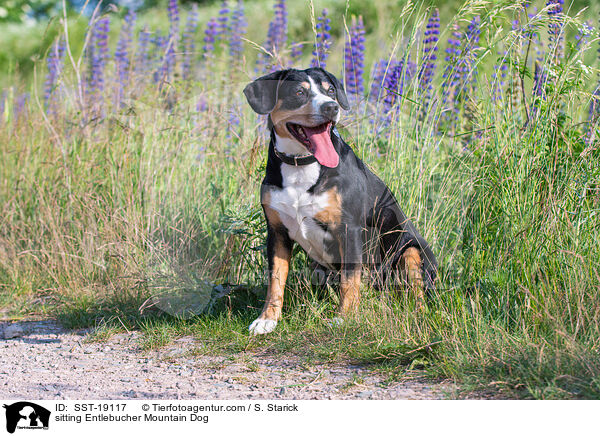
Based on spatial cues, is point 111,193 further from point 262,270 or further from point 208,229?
point 262,270

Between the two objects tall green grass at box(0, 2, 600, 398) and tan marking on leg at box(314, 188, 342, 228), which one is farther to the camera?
tan marking on leg at box(314, 188, 342, 228)

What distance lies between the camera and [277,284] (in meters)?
3.58

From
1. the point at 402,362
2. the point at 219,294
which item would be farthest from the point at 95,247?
the point at 402,362

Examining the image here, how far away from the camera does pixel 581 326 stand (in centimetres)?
279

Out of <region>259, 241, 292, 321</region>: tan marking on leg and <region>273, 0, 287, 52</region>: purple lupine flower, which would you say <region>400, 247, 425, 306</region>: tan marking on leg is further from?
<region>273, 0, 287, 52</region>: purple lupine flower

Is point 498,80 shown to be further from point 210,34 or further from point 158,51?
point 158,51

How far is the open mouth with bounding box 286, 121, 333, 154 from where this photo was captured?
3385 mm

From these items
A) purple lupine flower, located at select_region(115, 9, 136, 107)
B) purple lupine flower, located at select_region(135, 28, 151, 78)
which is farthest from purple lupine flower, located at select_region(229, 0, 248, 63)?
purple lupine flower, located at select_region(115, 9, 136, 107)

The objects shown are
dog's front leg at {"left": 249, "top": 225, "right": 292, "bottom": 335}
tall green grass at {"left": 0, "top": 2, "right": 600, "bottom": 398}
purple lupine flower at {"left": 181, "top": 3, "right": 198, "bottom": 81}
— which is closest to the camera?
tall green grass at {"left": 0, "top": 2, "right": 600, "bottom": 398}

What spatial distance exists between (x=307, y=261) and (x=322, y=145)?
3.01 ft

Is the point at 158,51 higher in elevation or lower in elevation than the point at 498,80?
higher

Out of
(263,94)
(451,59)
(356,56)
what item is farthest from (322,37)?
(263,94)

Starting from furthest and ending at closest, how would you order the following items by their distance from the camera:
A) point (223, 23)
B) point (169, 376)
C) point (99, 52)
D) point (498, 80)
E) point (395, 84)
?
point (99, 52)
point (223, 23)
point (395, 84)
point (498, 80)
point (169, 376)

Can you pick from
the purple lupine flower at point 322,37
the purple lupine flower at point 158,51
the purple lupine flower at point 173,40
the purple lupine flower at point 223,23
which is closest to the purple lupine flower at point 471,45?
the purple lupine flower at point 322,37
